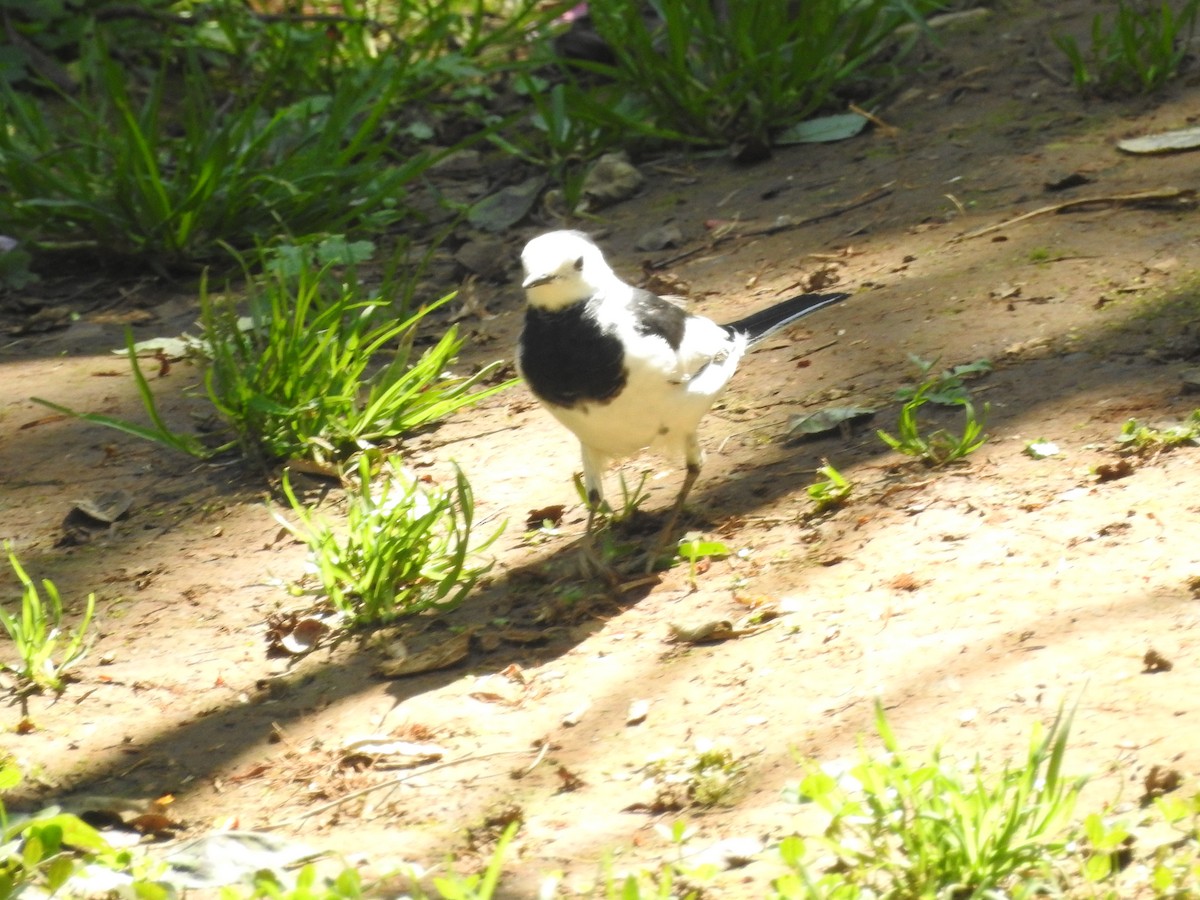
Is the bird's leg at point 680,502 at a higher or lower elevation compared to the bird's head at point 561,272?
lower

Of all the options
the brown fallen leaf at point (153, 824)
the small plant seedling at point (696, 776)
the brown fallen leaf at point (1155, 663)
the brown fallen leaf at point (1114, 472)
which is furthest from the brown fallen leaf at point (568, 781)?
the brown fallen leaf at point (1114, 472)

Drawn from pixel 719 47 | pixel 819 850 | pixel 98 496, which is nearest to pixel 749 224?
pixel 719 47

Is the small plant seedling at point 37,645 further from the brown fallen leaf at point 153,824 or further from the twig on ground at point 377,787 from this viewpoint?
the twig on ground at point 377,787

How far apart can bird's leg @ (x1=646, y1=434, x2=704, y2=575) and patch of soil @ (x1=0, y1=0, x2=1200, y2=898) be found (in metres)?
0.08

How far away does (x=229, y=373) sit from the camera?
421cm

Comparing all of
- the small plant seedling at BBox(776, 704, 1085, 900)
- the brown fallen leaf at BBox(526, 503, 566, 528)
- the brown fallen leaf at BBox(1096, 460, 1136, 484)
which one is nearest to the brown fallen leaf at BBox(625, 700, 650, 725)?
the small plant seedling at BBox(776, 704, 1085, 900)

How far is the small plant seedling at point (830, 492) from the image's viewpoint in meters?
3.62

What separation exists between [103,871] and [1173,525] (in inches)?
91.6

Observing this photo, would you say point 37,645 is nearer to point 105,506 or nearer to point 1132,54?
point 105,506

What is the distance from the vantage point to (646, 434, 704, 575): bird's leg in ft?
12.1

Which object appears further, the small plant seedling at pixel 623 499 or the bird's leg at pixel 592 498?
the small plant seedling at pixel 623 499

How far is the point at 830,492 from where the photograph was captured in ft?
12.0

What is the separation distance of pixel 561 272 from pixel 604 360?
255 mm

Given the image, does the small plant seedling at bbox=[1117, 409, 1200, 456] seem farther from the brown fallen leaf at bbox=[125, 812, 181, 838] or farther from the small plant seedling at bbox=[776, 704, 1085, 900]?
the brown fallen leaf at bbox=[125, 812, 181, 838]
